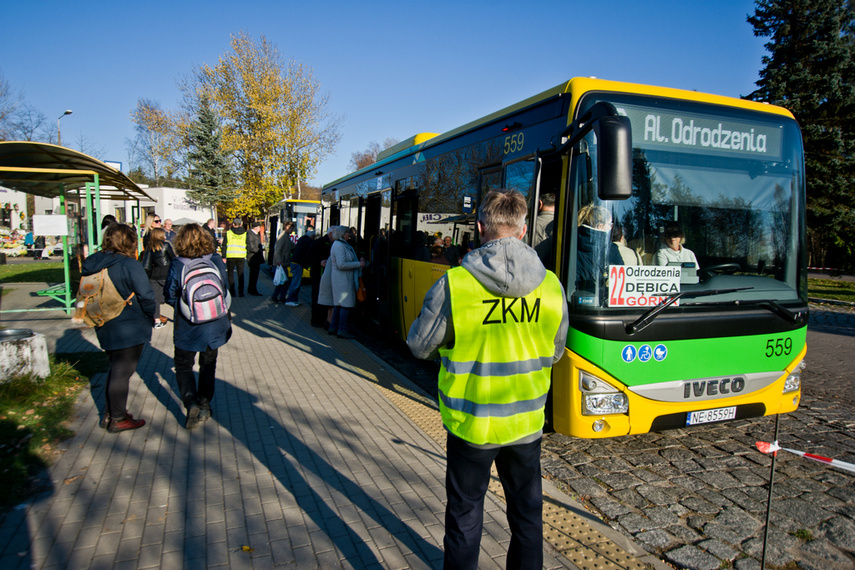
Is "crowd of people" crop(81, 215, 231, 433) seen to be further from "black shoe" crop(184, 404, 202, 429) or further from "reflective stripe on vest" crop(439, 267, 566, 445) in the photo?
"reflective stripe on vest" crop(439, 267, 566, 445)

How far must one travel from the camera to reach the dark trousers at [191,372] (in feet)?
15.6

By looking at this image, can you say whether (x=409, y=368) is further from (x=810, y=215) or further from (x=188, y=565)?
(x=810, y=215)

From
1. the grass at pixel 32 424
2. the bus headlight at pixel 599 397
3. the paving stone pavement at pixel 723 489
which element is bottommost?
the paving stone pavement at pixel 723 489

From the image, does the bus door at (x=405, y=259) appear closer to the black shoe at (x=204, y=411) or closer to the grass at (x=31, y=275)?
the black shoe at (x=204, y=411)

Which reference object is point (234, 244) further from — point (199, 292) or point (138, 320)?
point (199, 292)

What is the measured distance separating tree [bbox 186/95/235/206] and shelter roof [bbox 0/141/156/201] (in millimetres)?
32755

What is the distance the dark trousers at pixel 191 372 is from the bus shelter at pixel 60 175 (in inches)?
170

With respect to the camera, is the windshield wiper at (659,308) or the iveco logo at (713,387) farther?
the iveco logo at (713,387)

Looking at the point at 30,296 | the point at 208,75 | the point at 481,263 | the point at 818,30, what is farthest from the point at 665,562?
the point at 208,75

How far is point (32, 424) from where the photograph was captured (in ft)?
15.8

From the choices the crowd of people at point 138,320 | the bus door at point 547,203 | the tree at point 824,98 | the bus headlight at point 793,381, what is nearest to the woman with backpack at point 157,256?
the crowd of people at point 138,320

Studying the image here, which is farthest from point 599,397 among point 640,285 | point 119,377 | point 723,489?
point 119,377

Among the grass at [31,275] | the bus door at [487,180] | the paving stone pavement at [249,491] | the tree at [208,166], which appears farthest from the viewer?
the tree at [208,166]

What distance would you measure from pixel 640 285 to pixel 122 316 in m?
4.37
